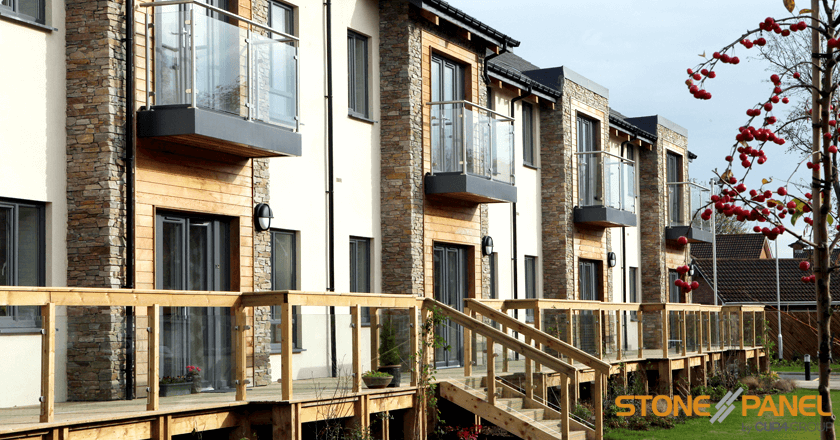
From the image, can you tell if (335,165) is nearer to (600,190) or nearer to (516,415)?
(516,415)

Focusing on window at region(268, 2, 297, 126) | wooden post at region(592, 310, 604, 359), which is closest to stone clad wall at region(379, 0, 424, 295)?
wooden post at region(592, 310, 604, 359)

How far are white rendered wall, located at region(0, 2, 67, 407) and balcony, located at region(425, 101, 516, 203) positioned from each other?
7.69m

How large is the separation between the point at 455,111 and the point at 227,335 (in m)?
9.12

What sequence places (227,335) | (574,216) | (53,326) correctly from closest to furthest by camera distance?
(53,326) < (227,335) < (574,216)

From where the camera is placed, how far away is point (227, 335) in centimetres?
967

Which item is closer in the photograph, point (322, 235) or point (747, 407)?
point (322, 235)

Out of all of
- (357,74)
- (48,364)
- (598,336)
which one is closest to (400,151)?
(357,74)

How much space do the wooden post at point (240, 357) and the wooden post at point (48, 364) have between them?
2152 millimetres

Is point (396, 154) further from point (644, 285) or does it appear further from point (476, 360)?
point (644, 285)

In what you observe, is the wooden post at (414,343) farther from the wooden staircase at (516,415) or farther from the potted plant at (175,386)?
the potted plant at (175,386)

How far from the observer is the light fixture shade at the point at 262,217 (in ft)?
45.1

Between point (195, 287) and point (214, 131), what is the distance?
236 centimetres

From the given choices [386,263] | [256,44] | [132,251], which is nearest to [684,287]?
[132,251]

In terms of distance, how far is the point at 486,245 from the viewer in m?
19.8
